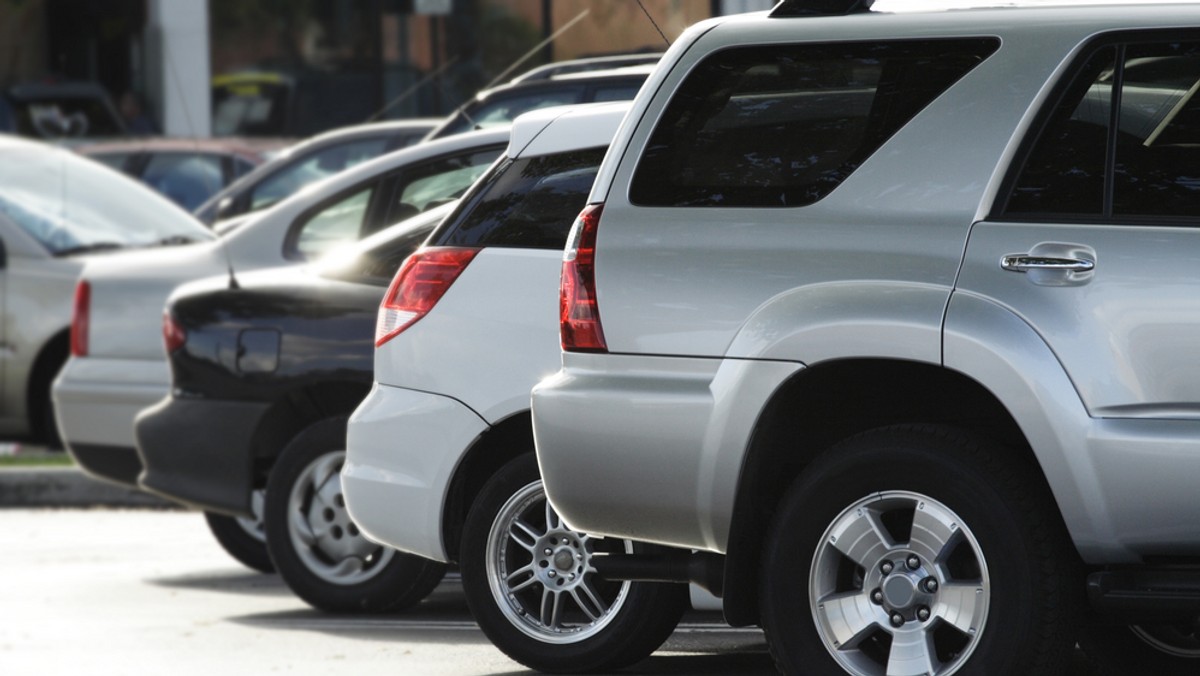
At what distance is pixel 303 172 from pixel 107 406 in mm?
4128

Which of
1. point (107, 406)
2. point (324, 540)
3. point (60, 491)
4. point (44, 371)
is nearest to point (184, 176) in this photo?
point (44, 371)

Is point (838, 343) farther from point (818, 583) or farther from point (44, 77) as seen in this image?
point (44, 77)

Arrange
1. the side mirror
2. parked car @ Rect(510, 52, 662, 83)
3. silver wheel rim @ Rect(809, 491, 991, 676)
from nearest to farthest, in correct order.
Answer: silver wheel rim @ Rect(809, 491, 991, 676), parked car @ Rect(510, 52, 662, 83), the side mirror

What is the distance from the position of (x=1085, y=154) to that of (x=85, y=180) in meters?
9.50

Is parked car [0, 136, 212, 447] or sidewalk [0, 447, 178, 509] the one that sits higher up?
parked car [0, 136, 212, 447]

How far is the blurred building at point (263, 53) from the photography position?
932 inches

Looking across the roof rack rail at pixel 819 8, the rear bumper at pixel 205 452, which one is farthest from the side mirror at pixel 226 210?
the roof rack rail at pixel 819 8

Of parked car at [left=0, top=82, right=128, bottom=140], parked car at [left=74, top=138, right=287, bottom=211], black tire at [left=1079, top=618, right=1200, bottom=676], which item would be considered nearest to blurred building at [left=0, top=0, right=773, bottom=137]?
parked car at [left=0, top=82, right=128, bottom=140]

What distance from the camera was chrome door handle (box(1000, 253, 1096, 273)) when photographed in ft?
16.6

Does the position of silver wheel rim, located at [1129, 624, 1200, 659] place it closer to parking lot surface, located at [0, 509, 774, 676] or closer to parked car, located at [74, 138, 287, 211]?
parking lot surface, located at [0, 509, 774, 676]

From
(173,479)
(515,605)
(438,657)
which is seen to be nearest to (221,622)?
(173,479)

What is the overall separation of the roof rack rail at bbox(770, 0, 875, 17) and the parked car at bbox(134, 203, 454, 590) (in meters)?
2.78

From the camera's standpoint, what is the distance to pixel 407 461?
22.7ft

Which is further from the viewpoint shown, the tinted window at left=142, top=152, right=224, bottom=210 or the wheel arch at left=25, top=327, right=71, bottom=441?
the tinted window at left=142, top=152, right=224, bottom=210
